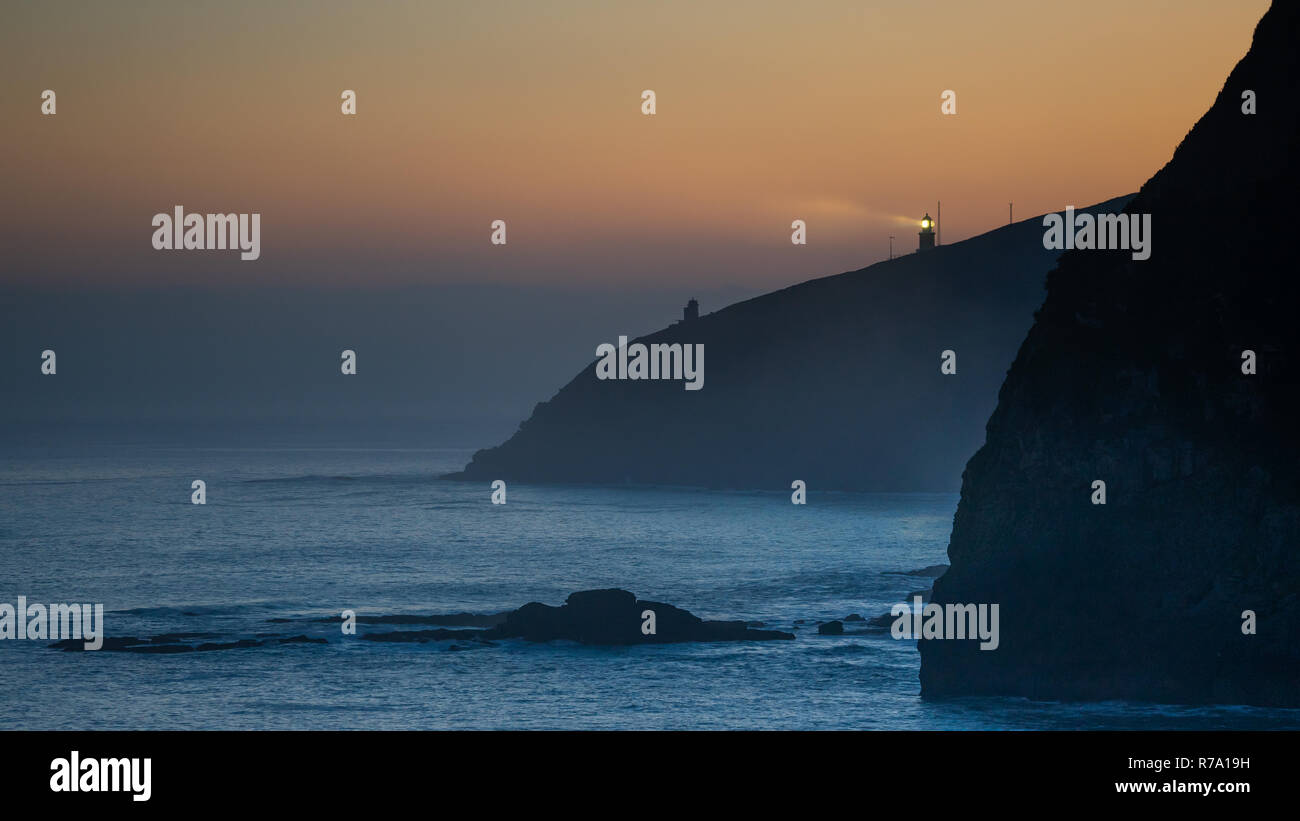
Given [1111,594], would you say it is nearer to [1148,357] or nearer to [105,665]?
[1148,357]

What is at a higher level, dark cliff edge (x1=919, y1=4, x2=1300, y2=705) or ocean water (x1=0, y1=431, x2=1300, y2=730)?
dark cliff edge (x1=919, y1=4, x2=1300, y2=705)

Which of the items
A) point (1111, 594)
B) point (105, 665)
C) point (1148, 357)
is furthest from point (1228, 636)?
point (105, 665)

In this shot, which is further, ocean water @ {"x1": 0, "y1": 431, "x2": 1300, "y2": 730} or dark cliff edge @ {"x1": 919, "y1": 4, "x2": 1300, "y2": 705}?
ocean water @ {"x1": 0, "y1": 431, "x2": 1300, "y2": 730}

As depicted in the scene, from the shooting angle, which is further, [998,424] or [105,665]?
[105,665]

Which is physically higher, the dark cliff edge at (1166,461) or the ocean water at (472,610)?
the dark cliff edge at (1166,461)

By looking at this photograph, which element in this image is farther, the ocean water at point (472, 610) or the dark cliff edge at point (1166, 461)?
the ocean water at point (472, 610)
